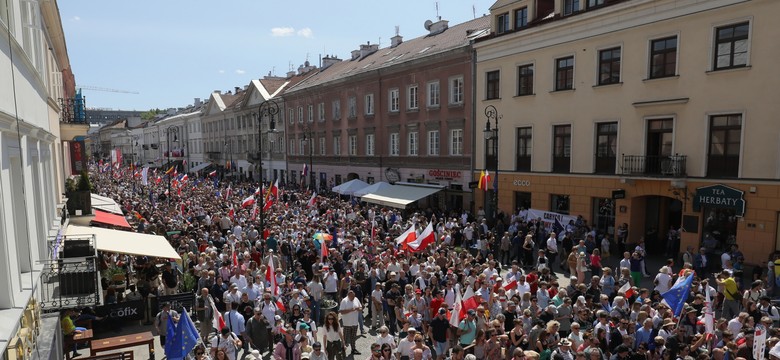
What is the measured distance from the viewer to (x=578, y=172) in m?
24.4

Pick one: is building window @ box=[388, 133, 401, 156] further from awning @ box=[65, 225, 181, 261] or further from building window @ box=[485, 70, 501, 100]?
awning @ box=[65, 225, 181, 261]

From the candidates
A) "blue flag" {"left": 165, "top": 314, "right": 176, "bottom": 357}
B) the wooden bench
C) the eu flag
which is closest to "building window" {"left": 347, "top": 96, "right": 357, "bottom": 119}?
the wooden bench

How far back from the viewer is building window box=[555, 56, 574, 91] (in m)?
24.6

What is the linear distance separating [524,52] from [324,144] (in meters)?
23.6

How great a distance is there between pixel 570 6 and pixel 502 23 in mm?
4200

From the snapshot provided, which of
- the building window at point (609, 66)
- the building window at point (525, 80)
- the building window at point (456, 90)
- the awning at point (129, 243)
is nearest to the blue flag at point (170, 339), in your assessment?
the awning at point (129, 243)

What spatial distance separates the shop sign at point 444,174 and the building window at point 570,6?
1043cm

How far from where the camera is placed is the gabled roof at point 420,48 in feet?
105

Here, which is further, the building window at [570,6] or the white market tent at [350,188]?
the white market tent at [350,188]

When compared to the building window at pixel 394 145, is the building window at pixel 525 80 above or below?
above

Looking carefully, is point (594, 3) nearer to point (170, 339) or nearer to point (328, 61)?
point (170, 339)

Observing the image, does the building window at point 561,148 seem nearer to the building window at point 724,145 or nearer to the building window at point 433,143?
the building window at point 724,145

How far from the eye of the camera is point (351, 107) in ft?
136

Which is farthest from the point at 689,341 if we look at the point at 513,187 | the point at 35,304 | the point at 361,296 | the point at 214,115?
the point at 214,115
